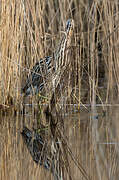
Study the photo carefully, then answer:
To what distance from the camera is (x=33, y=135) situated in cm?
425

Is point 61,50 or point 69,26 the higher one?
point 69,26

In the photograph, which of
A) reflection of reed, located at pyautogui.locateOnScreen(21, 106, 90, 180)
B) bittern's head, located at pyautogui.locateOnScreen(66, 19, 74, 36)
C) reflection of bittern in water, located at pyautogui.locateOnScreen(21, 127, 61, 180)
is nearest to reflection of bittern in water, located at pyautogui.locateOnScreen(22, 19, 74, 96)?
bittern's head, located at pyautogui.locateOnScreen(66, 19, 74, 36)

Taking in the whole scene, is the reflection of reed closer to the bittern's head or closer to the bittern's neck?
the bittern's neck

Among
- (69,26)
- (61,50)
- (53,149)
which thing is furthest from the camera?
(61,50)

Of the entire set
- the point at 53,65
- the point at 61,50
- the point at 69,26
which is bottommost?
the point at 53,65

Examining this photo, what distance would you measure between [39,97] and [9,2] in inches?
43.1

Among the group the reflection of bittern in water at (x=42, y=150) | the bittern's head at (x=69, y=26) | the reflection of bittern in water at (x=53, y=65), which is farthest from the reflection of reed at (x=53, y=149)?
the bittern's head at (x=69, y=26)

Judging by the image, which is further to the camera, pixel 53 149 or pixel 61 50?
pixel 61 50

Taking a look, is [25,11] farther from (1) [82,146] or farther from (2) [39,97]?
(1) [82,146]

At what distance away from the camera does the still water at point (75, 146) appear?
3.06m

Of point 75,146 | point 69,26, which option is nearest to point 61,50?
point 69,26

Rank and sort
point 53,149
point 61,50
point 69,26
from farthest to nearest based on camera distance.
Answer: point 61,50, point 69,26, point 53,149

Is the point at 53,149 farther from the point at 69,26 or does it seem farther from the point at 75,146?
the point at 69,26

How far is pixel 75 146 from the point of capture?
3738mm
